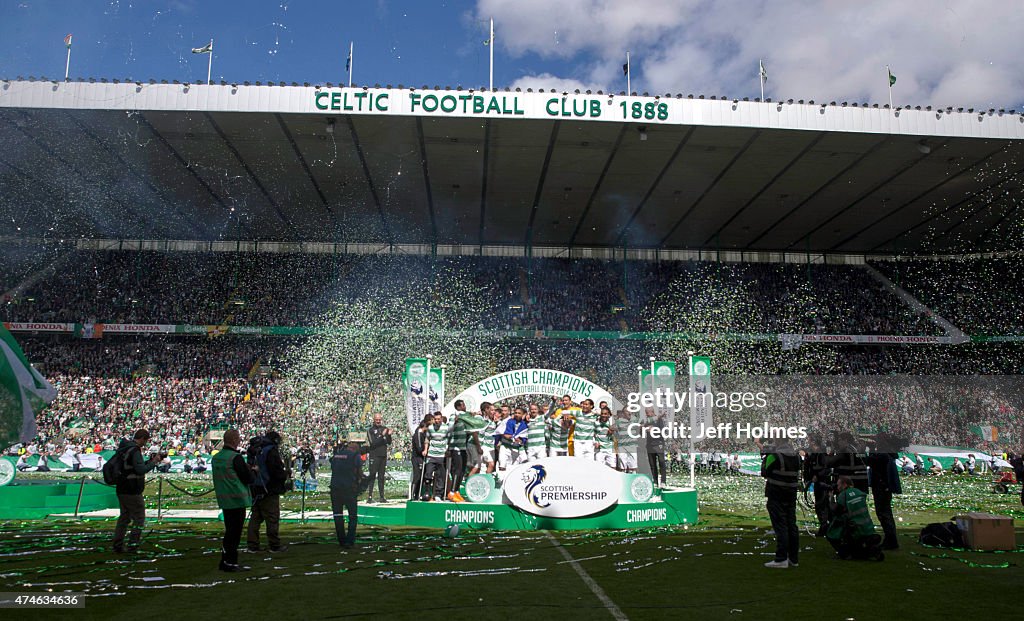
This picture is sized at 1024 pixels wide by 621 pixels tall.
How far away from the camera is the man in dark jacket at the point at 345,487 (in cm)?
999

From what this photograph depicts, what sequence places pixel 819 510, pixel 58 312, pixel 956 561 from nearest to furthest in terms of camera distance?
pixel 956 561 → pixel 819 510 → pixel 58 312

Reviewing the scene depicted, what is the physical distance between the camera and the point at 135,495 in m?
9.45

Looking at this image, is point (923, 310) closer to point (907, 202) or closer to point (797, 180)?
point (907, 202)

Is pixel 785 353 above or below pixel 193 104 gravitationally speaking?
below

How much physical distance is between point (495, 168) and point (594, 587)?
20442 millimetres

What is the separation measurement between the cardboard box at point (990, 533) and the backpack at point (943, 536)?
0.20 meters

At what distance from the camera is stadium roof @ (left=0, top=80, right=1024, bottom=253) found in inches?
844

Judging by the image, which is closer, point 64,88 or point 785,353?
point 64,88

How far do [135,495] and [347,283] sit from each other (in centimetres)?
2465

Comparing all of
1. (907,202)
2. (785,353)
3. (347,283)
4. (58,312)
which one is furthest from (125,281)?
(907,202)

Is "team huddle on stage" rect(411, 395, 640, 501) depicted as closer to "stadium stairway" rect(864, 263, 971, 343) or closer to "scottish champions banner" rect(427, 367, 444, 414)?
"scottish champions banner" rect(427, 367, 444, 414)

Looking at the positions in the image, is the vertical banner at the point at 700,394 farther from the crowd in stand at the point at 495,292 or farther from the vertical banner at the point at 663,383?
the crowd in stand at the point at 495,292

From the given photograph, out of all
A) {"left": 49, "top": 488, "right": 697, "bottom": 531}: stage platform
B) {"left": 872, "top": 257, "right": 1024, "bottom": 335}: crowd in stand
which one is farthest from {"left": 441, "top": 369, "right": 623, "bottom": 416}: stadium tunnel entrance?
{"left": 872, "top": 257, "right": 1024, "bottom": 335}: crowd in stand

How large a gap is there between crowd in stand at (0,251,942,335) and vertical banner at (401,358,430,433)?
49.0 feet
